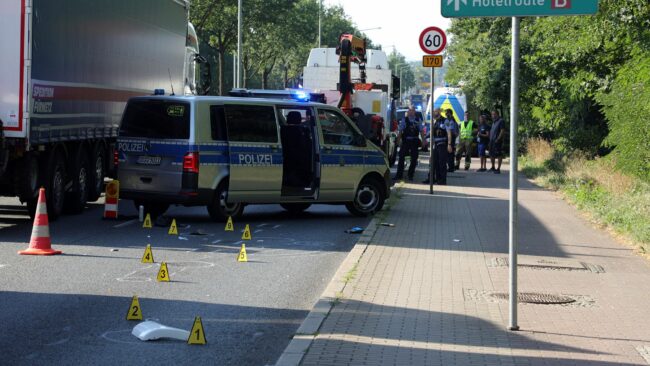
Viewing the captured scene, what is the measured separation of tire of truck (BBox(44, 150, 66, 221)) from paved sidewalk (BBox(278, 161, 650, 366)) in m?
4.89

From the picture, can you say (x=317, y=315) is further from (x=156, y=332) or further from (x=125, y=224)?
(x=125, y=224)

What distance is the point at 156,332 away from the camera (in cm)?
809

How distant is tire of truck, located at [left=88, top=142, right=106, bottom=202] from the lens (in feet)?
61.9

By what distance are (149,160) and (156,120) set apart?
62cm

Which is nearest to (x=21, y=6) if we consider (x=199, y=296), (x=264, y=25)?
(x=199, y=296)

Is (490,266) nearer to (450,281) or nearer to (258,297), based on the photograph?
(450,281)

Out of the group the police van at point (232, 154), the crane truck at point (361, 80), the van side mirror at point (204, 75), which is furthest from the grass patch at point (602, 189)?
the van side mirror at point (204, 75)

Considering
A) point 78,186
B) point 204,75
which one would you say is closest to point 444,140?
point 204,75

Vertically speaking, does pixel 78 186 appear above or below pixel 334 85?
below

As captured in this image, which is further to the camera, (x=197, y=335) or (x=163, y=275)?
(x=163, y=275)

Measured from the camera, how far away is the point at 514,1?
8.11 metres

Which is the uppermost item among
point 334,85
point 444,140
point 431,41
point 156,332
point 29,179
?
point 431,41

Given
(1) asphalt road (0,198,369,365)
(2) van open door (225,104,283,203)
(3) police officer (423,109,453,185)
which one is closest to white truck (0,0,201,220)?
(1) asphalt road (0,198,369,365)

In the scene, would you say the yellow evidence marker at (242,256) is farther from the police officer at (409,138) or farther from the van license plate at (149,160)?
the police officer at (409,138)
